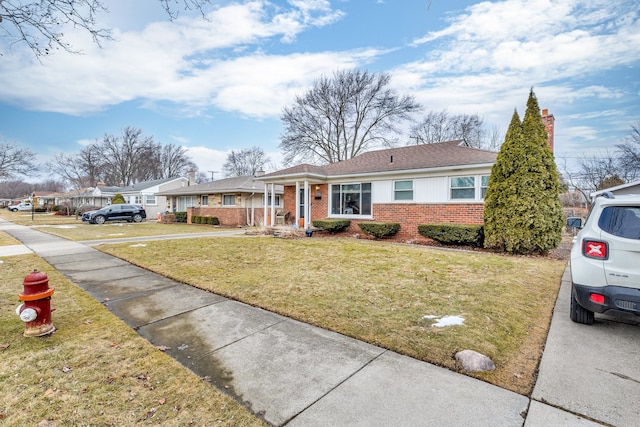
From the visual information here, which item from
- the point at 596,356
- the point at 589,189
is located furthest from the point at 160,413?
the point at 589,189

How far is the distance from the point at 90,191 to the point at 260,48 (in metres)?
38.8

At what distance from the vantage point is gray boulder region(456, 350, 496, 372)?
2631mm

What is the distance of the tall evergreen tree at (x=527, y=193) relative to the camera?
28.5 ft

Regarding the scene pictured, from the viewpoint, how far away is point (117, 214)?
24172mm

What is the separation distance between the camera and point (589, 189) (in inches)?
851

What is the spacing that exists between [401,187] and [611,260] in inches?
384

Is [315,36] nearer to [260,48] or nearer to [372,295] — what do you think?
[260,48]

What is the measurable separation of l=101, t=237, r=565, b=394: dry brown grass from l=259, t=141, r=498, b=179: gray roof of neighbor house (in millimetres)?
4232

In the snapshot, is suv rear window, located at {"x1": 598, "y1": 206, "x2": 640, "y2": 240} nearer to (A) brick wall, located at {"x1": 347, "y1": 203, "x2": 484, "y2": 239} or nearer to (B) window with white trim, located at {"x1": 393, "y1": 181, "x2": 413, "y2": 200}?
(A) brick wall, located at {"x1": 347, "y1": 203, "x2": 484, "y2": 239}

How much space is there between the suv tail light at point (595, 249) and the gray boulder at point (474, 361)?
1.77 metres

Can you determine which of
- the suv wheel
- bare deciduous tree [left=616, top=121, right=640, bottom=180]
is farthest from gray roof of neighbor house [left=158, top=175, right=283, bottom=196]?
bare deciduous tree [left=616, top=121, right=640, bottom=180]

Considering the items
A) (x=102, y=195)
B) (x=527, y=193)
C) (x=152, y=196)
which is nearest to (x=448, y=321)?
(x=527, y=193)

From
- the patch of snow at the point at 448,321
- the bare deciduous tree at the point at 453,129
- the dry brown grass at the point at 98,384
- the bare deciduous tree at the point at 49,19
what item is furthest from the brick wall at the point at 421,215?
the bare deciduous tree at the point at 453,129

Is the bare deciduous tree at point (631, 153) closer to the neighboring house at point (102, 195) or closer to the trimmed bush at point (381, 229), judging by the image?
the trimmed bush at point (381, 229)
